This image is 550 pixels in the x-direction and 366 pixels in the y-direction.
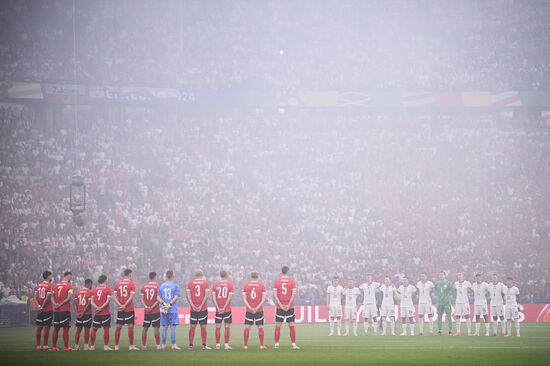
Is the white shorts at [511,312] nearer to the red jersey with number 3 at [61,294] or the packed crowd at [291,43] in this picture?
the red jersey with number 3 at [61,294]

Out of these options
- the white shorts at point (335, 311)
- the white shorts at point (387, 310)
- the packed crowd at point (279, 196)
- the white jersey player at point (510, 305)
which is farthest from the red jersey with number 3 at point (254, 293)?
the packed crowd at point (279, 196)

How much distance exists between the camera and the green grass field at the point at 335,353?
22641 millimetres

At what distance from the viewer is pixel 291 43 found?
2763 inches

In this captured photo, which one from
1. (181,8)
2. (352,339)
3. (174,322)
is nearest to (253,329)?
(352,339)

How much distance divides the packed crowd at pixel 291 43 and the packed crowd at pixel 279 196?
135 inches

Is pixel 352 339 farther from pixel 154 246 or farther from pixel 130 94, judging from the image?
pixel 130 94

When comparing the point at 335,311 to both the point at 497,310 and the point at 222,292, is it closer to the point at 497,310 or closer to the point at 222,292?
the point at 497,310

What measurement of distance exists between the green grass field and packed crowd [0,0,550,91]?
112ft

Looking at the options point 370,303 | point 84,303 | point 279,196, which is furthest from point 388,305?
point 279,196

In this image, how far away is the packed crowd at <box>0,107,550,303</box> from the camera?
50.7 m

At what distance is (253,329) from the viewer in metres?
40.6

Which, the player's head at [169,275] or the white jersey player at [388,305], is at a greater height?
the player's head at [169,275]

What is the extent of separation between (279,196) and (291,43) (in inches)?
644

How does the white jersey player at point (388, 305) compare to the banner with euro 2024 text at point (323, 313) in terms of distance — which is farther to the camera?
the banner with euro 2024 text at point (323, 313)
